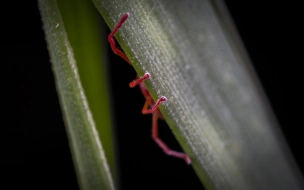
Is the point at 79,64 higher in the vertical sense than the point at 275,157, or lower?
higher

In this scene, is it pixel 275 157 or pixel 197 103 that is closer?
pixel 197 103

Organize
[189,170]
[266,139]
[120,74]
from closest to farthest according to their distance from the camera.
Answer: [266,139], [120,74], [189,170]

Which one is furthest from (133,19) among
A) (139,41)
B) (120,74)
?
(120,74)

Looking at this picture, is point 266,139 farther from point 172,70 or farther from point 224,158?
point 172,70
